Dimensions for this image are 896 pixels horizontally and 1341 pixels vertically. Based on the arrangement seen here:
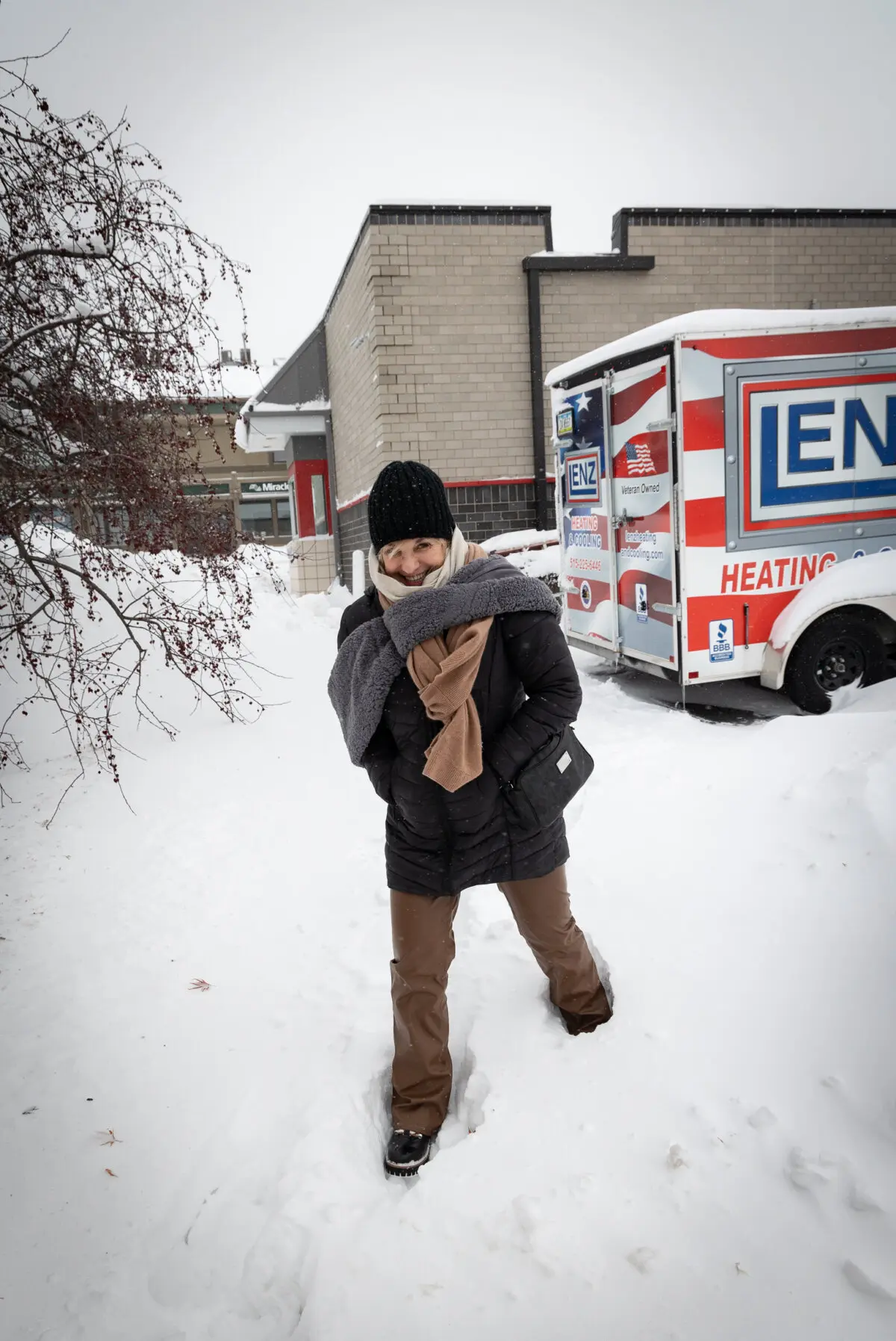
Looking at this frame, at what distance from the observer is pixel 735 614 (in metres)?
5.73

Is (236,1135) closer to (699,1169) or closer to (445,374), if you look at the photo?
(699,1169)

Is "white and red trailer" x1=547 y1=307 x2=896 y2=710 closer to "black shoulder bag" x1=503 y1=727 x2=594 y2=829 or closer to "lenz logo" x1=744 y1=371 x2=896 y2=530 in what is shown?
"lenz logo" x1=744 y1=371 x2=896 y2=530

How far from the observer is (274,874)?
13.2ft

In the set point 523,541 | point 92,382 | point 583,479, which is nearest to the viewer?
point 92,382

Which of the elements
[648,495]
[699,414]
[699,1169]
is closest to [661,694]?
[648,495]

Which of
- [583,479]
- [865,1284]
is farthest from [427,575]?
[583,479]

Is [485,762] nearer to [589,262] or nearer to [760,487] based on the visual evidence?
[760,487]

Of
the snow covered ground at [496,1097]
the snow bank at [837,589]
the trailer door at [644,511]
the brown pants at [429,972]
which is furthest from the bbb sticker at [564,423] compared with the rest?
the brown pants at [429,972]

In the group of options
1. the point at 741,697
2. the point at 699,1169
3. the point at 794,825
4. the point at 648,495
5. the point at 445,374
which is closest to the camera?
the point at 699,1169

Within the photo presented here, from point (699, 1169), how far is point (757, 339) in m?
5.29

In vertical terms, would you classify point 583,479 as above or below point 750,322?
below

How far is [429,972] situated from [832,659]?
494cm

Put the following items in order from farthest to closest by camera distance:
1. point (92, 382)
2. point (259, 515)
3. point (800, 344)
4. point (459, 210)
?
point (259, 515)
point (459, 210)
point (800, 344)
point (92, 382)

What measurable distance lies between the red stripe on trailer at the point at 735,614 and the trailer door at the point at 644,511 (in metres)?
0.14
